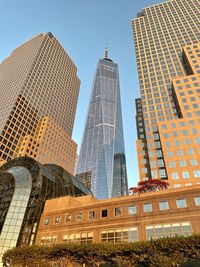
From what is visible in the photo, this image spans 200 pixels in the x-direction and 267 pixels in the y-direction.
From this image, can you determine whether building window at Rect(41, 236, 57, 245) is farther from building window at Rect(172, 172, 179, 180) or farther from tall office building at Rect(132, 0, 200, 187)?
building window at Rect(172, 172, 179, 180)

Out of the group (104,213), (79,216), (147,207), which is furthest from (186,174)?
(79,216)

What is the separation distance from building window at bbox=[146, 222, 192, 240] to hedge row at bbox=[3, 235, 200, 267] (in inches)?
308

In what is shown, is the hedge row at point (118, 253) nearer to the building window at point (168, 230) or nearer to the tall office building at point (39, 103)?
the building window at point (168, 230)

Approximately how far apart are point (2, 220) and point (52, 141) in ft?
285

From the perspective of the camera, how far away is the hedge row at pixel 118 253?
24.7m

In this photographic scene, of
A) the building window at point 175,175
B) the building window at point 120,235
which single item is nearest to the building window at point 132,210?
the building window at point 120,235

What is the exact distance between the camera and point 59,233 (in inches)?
1838

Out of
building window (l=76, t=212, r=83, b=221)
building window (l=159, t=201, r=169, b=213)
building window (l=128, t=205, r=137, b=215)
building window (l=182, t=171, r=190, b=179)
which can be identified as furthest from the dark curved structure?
building window (l=182, t=171, r=190, b=179)

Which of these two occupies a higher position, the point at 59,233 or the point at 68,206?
the point at 68,206

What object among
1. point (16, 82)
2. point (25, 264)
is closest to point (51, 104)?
point (16, 82)

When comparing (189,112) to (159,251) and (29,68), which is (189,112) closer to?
(159,251)

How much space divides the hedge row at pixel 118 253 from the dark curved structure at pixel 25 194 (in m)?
12.7

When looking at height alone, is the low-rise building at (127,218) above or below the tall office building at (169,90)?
below

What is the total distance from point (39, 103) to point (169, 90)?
3217 inches
